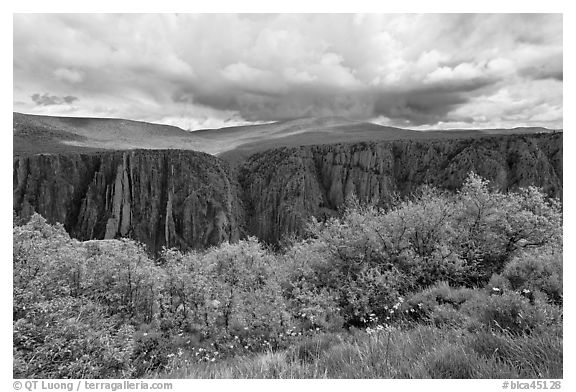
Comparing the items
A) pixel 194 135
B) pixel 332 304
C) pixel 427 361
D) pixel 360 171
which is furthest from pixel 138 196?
pixel 194 135

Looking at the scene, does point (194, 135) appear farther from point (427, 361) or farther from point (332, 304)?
point (427, 361)

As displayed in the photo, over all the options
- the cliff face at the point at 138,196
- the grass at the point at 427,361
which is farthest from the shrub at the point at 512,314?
the cliff face at the point at 138,196

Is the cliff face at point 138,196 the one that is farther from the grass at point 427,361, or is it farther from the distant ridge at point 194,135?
the grass at point 427,361

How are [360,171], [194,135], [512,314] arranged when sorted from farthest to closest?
[194,135]
[360,171]
[512,314]

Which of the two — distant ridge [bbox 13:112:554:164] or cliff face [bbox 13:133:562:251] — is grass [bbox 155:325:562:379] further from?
distant ridge [bbox 13:112:554:164]
